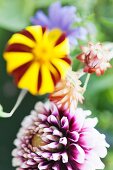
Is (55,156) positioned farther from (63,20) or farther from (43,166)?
(63,20)

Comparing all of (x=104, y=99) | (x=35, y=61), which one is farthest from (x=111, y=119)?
(x=35, y=61)

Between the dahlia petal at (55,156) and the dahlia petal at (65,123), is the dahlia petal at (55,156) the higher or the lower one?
the lower one

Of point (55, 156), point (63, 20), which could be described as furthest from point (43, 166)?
point (63, 20)

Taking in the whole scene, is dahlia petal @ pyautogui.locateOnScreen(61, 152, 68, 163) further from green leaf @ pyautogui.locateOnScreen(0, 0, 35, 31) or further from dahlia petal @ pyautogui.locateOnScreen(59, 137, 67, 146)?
green leaf @ pyautogui.locateOnScreen(0, 0, 35, 31)

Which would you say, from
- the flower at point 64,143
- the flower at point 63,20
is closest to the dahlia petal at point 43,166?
the flower at point 64,143

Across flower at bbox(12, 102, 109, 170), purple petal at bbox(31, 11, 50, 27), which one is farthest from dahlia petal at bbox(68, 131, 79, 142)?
purple petal at bbox(31, 11, 50, 27)

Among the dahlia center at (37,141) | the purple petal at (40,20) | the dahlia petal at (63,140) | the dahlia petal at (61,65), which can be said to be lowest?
the dahlia center at (37,141)

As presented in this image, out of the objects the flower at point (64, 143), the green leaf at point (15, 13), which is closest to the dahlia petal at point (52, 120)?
the flower at point (64, 143)

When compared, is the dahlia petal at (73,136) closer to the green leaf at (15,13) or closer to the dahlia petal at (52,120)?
the dahlia petal at (52,120)
